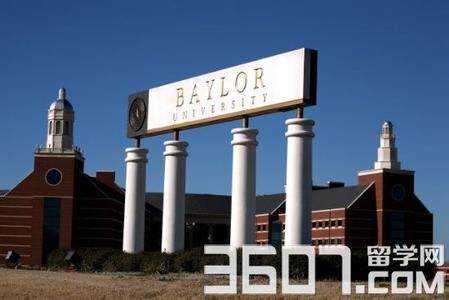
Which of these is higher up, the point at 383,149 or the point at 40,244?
the point at 383,149

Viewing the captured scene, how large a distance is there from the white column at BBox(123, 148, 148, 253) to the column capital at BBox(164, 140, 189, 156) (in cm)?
449

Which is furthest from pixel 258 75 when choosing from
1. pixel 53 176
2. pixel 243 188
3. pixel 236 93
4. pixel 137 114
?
pixel 53 176

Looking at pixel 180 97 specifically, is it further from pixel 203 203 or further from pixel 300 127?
pixel 203 203

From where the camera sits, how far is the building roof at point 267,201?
117 meters

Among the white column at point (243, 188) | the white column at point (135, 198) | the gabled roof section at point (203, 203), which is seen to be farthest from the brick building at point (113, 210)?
the white column at point (243, 188)

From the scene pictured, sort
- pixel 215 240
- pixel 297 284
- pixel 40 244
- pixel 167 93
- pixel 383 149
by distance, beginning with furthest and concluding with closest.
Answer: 1. pixel 215 240
2. pixel 383 149
3. pixel 40 244
4. pixel 167 93
5. pixel 297 284

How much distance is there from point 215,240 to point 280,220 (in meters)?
19.0

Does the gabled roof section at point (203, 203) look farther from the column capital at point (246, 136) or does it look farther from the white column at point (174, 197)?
the column capital at point (246, 136)

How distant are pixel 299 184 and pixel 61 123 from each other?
183 feet

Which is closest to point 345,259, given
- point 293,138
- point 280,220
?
point 293,138

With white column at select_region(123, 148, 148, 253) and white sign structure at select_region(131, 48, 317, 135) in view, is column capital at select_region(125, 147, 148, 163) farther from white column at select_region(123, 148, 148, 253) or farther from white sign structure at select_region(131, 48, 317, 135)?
white sign structure at select_region(131, 48, 317, 135)

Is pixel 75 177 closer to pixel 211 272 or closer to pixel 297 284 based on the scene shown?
pixel 211 272

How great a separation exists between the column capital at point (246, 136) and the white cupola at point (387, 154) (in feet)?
183

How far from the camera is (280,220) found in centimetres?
12356
